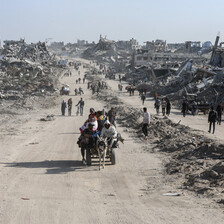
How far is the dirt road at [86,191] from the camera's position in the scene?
30.3 ft

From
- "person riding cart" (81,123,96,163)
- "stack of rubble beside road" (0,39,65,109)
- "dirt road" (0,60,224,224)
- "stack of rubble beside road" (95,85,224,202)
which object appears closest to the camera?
"dirt road" (0,60,224,224)

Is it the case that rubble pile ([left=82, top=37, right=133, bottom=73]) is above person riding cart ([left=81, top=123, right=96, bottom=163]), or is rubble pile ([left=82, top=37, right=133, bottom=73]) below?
below

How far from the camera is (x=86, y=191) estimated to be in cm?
1160

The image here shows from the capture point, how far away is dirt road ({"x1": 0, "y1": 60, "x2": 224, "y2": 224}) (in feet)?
30.3

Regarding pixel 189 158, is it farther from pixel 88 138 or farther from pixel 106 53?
pixel 106 53

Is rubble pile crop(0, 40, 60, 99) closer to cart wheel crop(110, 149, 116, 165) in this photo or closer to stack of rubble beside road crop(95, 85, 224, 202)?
stack of rubble beside road crop(95, 85, 224, 202)

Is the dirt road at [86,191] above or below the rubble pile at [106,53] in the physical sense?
above

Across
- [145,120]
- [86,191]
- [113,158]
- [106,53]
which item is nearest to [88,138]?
[113,158]

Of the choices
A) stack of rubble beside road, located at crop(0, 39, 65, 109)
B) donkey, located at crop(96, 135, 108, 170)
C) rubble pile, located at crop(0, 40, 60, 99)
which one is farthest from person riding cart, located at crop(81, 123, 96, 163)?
rubble pile, located at crop(0, 40, 60, 99)

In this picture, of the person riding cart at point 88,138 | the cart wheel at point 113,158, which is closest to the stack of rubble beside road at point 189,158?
the cart wheel at point 113,158

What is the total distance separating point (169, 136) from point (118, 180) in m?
7.06

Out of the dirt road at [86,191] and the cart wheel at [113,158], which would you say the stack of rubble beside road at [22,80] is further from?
the cart wheel at [113,158]

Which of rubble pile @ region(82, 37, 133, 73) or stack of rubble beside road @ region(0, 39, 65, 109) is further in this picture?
rubble pile @ region(82, 37, 133, 73)

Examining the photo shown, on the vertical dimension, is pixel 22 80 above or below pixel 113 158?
below
